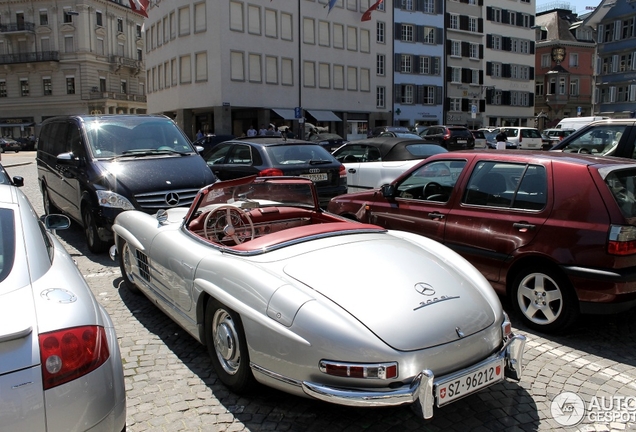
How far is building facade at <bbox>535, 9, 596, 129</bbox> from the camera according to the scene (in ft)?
218

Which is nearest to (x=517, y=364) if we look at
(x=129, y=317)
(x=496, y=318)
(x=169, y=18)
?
(x=496, y=318)

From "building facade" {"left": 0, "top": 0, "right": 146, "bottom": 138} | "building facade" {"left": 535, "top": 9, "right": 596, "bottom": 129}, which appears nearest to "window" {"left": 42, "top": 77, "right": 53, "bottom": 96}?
"building facade" {"left": 0, "top": 0, "right": 146, "bottom": 138}

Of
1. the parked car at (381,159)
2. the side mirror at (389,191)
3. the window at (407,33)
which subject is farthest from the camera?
the window at (407,33)

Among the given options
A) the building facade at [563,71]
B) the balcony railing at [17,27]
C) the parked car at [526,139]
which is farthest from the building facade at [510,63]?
the balcony railing at [17,27]

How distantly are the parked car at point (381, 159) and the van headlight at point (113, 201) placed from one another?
5041 mm

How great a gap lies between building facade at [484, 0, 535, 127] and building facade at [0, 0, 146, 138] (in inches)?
1662

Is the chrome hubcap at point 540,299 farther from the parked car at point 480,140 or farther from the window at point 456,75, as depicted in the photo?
the window at point 456,75

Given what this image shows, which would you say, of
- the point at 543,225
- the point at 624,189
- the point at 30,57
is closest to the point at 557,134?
the point at 624,189

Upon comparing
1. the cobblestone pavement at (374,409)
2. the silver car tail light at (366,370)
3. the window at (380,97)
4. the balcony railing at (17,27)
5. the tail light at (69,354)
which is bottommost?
the cobblestone pavement at (374,409)

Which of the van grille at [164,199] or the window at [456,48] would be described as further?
the window at [456,48]

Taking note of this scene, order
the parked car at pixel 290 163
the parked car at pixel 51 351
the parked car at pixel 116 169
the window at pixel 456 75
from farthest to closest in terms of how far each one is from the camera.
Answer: the window at pixel 456 75 → the parked car at pixel 290 163 → the parked car at pixel 116 169 → the parked car at pixel 51 351

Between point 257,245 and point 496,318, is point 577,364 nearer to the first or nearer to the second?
point 496,318

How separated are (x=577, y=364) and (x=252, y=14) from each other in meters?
40.6

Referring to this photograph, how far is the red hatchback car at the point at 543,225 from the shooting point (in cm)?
451
